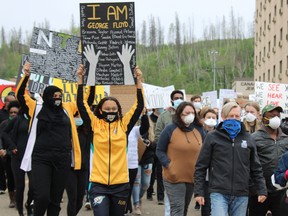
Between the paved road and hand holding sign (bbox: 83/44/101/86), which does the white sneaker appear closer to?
the paved road

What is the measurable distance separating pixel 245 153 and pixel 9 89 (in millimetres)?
12149

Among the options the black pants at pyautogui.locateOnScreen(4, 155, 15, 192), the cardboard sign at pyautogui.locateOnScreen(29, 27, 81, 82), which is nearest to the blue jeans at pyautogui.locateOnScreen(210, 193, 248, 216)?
the cardboard sign at pyautogui.locateOnScreen(29, 27, 81, 82)

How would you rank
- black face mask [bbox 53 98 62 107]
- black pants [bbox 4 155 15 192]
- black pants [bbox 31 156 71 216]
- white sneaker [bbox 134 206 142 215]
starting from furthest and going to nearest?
black pants [bbox 4 155 15 192] < white sneaker [bbox 134 206 142 215] < black face mask [bbox 53 98 62 107] < black pants [bbox 31 156 71 216]

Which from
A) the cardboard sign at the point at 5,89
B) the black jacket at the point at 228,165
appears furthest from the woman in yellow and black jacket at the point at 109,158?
the cardboard sign at the point at 5,89

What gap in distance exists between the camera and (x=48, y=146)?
623 centimetres

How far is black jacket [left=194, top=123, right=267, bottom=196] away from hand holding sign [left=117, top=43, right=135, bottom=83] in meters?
1.34

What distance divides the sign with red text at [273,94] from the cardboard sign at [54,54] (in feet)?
18.4

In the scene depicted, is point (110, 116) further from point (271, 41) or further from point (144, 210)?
point (271, 41)

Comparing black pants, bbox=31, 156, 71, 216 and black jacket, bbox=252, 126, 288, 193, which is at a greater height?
black jacket, bbox=252, 126, 288, 193

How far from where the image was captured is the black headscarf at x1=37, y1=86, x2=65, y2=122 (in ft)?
20.7

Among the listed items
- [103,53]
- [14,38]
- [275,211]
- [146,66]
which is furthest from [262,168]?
[14,38]

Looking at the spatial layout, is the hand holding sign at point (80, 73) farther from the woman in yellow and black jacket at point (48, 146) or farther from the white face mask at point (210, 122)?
the white face mask at point (210, 122)

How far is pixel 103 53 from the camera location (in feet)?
21.8

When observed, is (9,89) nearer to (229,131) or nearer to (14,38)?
(229,131)
